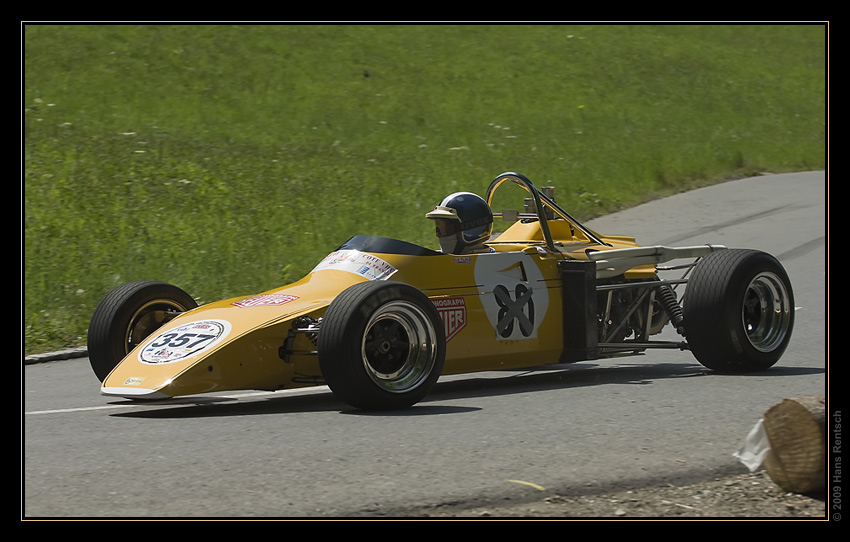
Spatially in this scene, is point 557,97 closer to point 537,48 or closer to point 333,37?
point 537,48

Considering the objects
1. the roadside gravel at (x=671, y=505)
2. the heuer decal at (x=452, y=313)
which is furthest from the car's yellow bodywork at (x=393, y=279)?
the roadside gravel at (x=671, y=505)

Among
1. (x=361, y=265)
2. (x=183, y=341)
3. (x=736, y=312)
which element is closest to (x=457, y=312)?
(x=361, y=265)

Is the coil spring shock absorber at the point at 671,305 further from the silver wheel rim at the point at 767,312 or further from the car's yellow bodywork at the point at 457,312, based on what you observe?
the silver wheel rim at the point at 767,312

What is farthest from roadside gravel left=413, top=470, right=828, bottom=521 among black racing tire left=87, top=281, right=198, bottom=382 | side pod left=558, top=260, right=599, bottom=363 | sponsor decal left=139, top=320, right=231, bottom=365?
black racing tire left=87, top=281, right=198, bottom=382

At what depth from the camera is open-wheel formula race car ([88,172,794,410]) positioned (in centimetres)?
757

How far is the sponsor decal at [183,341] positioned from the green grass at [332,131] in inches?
183

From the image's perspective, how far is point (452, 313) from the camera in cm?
855

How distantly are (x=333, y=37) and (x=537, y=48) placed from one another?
551 cm

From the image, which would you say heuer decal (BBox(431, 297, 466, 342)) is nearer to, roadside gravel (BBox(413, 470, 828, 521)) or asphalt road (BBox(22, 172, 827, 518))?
asphalt road (BBox(22, 172, 827, 518))

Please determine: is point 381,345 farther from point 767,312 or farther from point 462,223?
point 767,312

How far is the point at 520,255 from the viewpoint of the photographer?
9148 millimetres

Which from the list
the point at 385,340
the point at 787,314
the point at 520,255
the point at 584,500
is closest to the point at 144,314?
the point at 385,340

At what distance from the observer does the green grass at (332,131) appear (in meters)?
17.3

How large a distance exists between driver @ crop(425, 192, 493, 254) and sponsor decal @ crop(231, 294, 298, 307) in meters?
1.49
